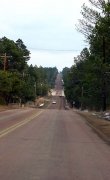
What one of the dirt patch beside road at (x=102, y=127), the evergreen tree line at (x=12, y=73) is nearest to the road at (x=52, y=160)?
the dirt patch beside road at (x=102, y=127)

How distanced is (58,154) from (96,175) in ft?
11.5

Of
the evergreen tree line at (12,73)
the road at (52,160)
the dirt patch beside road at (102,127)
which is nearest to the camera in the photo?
the road at (52,160)

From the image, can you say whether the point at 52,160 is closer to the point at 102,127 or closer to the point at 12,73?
the point at 102,127

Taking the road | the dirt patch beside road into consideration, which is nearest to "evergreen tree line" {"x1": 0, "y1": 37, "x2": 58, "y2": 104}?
the dirt patch beside road

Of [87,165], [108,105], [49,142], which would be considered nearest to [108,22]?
[49,142]

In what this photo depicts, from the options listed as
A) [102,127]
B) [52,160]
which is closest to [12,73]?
[102,127]

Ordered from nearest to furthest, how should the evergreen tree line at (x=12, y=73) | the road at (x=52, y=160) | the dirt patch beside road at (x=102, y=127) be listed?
the road at (x=52, y=160), the dirt patch beside road at (x=102, y=127), the evergreen tree line at (x=12, y=73)

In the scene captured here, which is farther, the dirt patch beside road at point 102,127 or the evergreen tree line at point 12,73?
the evergreen tree line at point 12,73

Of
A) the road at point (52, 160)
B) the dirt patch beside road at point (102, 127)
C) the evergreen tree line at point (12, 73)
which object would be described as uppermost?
the evergreen tree line at point (12, 73)

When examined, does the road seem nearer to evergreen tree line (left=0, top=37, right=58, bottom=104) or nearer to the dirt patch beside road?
the dirt patch beside road

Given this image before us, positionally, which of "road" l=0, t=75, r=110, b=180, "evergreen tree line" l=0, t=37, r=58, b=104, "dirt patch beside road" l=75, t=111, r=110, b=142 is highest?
"evergreen tree line" l=0, t=37, r=58, b=104

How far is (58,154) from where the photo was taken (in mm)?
13289

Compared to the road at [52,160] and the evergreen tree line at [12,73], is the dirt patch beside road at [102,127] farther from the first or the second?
the evergreen tree line at [12,73]

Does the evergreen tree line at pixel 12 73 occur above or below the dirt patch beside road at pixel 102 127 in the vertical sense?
above
